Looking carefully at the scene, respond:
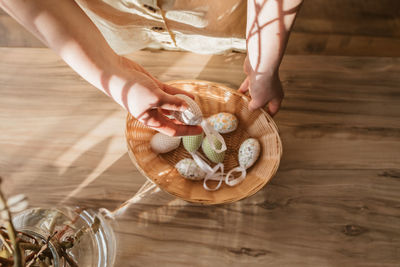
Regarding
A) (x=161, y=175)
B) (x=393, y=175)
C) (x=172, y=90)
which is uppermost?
(x=172, y=90)

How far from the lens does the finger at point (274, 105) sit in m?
0.79

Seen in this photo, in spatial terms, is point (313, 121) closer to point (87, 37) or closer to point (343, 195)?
point (343, 195)

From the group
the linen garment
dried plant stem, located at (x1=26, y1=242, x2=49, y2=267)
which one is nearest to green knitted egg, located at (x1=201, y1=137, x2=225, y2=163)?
the linen garment

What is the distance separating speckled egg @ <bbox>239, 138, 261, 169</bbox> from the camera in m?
0.81

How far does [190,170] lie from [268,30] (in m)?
0.37

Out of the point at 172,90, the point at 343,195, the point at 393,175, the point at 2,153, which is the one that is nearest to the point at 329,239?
the point at 343,195

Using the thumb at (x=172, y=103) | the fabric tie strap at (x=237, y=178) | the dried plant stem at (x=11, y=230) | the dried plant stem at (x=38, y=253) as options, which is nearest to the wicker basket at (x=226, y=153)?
the fabric tie strap at (x=237, y=178)

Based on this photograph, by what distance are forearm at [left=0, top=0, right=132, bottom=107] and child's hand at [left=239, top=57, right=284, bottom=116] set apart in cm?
31

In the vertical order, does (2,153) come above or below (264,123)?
above

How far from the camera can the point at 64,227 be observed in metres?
0.57

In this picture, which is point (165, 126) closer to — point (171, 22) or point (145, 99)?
point (145, 99)

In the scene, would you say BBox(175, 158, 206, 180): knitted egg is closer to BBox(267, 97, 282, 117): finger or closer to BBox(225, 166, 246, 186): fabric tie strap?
BBox(225, 166, 246, 186): fabric tie strap

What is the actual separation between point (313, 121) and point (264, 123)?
0.16 meters

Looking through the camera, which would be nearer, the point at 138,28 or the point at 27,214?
the point at 27,214
